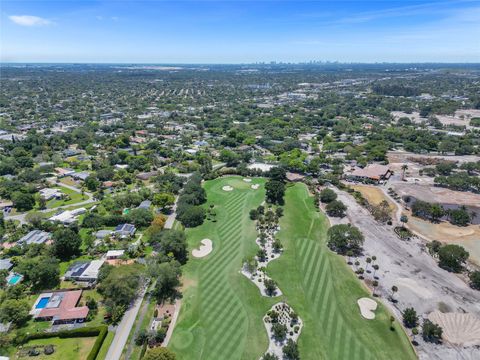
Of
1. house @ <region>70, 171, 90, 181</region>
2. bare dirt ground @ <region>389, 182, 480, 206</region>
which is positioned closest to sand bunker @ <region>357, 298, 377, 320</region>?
bare dirt ground @ <region>389, 182, 480, 206</region>

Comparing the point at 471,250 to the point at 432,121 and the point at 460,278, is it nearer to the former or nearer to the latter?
the point at 460,278

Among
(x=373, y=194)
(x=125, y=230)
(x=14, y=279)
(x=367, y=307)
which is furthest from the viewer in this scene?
(x=373, y=194)

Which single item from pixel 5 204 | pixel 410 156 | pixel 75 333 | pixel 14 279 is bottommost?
pixel 410 156

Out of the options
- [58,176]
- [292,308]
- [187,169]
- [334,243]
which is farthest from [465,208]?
[58,176]

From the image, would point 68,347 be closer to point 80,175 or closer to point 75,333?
point 75,333

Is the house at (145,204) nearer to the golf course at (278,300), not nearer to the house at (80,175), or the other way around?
the golf course at (278,300)

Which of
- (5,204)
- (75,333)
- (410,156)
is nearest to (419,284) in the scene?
(75,333)
